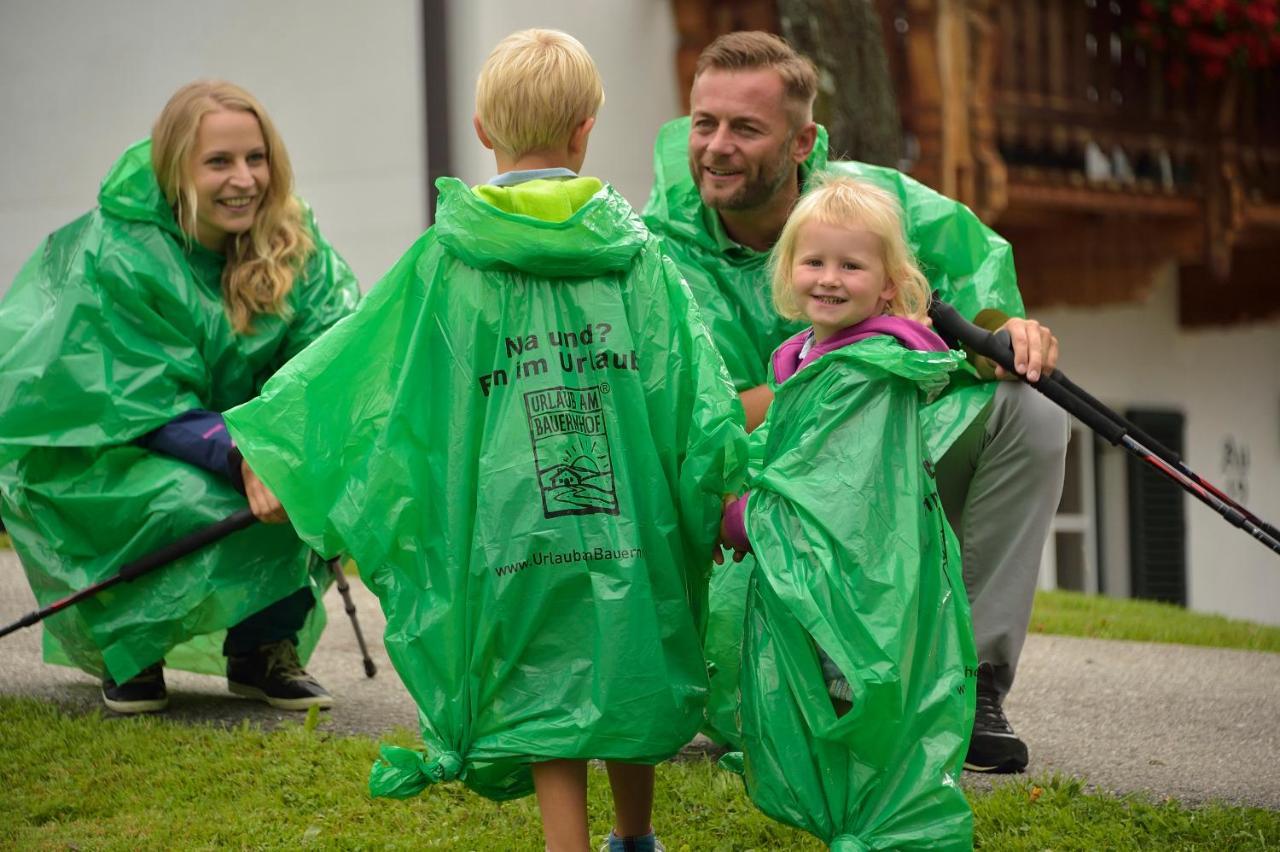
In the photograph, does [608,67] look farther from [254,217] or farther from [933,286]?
[933,286]

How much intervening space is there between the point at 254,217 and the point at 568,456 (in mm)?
1995

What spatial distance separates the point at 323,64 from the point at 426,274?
5690mm

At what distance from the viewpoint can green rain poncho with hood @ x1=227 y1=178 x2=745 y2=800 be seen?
309 cm

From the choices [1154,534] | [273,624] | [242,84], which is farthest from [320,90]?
[1154,534]

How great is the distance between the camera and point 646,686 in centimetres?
309

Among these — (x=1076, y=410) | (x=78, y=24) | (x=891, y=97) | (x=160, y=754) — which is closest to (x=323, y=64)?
(x=78, y=24)

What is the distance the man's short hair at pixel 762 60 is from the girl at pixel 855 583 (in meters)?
1.13

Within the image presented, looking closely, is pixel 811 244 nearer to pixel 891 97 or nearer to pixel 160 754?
pixel 160 754

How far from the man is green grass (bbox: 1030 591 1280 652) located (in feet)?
9.09

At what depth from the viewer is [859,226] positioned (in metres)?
3.23

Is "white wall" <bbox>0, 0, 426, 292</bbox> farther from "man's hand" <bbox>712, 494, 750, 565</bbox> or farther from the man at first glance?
"man's hand" <bbox>712, 494, 750, 565</bbox>

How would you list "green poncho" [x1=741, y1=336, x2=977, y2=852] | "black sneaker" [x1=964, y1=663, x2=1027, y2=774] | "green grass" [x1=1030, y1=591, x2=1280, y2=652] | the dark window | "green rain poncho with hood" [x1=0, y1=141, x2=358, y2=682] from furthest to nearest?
1. the dark window
2. "green grass" [x1=1030, y1=591, x2=1280, y2=652]
3. "green rain poncho with hood" [x1=0, y1=141, x2=358, y2=682]
4. "black sneaker" [x1=964, y1=663, x2=1027, y2=774]
5. "green poncho" [x1=741, y1=336, x2=977, y2=852]

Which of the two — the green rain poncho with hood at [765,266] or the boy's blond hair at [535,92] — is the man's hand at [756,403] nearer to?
the green rain poncho with hood at [765,266]

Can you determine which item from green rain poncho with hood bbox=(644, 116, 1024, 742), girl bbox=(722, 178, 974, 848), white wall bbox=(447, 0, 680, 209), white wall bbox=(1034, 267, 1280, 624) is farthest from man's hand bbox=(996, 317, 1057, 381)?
white wall bbox=(1034, 267, 1280, 624)
